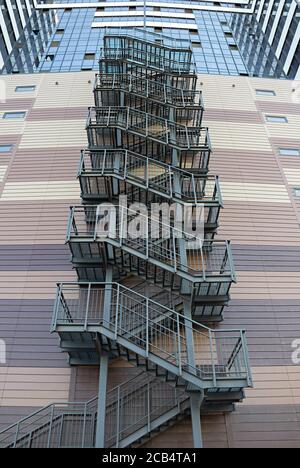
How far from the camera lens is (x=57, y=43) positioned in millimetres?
33719

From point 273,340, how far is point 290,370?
1.09m

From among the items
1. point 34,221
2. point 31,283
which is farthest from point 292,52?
point 31,283

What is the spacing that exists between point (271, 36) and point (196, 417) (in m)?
40.4

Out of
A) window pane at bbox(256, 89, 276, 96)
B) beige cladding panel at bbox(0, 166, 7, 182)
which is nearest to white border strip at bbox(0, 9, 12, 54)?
beige cladding panel at bbox(0, 166, 7, 182)

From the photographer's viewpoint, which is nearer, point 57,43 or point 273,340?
point 273,340

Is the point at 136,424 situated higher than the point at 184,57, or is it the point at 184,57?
the point at 184,57

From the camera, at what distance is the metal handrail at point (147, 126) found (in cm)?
1636

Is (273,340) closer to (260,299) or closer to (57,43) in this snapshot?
(260,299)

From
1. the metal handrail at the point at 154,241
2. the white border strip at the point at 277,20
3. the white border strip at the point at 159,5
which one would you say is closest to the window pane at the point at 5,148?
the metal handrail at the point at 154,241

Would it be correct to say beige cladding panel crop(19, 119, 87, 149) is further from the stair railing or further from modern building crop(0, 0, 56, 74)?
the stair railing

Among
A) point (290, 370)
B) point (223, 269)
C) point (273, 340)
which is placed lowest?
point (290, 370)

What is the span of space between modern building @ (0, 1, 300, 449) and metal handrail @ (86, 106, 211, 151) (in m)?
0.12

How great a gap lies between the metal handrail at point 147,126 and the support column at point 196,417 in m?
9.53
